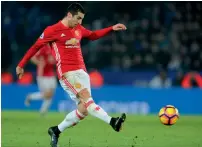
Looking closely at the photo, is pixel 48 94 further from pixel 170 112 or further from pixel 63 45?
pixel 63 45

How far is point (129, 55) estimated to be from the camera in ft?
72.5

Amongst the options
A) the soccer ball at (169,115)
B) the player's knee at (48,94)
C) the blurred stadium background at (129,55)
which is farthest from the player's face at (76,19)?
the blurred stadium background at (129,55)

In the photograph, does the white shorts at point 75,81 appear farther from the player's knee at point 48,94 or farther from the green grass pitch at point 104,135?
the player's knee at point 48,94

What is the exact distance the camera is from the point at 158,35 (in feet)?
73.6

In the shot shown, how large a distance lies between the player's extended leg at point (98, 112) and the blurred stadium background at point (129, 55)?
9721mm

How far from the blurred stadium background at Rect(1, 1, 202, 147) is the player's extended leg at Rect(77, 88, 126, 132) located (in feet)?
31.9

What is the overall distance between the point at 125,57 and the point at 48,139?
37.9ft

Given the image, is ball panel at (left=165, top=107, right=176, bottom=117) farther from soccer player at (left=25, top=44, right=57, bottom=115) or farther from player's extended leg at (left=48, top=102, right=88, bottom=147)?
soccer player at (left=25, top=44, right=57, bottom=115)

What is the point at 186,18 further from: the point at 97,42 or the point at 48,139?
the point at 48,139

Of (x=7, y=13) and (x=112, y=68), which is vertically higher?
(x=7, y=13)

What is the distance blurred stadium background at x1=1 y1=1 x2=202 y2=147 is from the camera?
19750mm

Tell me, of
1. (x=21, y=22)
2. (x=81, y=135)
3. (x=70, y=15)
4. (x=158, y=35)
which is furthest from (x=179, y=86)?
(x=70, y=15)

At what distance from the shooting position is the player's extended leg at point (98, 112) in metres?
8.75

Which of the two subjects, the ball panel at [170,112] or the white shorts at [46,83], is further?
the white shorts at [46,83]
